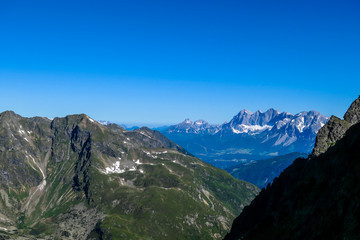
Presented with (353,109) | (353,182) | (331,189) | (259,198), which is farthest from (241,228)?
(353,182)

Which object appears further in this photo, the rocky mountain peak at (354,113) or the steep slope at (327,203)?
the rocky mountain peak at (354,113)

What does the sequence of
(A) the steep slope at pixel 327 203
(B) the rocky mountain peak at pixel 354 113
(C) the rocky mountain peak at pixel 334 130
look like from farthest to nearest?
(B) the rocky mountain peak at pixel 354 113 < (C) the rocky mountain peak at pixel 334 130 < (A) the steep slope at pixel 327 203

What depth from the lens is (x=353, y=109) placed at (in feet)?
432

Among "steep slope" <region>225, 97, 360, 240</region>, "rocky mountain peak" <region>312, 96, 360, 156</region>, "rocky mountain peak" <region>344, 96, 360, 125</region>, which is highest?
"rocky mountain peak" <region>344, 96, 360, 125</region>

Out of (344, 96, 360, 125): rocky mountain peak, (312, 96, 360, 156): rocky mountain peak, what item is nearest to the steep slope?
(312, 96, 360, 156): rocky mountain peak

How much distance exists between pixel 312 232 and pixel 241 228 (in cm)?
10453

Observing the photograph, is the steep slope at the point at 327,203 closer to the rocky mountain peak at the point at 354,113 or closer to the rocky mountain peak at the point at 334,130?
the rocky mountain peak at the point at 334,130

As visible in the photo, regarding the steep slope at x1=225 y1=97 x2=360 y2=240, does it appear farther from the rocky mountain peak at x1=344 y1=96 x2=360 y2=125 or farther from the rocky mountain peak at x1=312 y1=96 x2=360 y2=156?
the rocky mountain peak at x1=344 y1=96 x2=360 y2=125

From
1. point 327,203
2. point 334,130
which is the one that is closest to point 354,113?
point 334,130

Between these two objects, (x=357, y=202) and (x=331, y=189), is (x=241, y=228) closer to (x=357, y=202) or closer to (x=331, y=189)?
(x=331, y=189)

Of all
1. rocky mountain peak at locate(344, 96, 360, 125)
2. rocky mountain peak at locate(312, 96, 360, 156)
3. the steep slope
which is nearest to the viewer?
the steep slope

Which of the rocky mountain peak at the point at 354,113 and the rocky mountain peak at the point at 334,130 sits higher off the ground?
the rocky mountain peak at the point at 354,113

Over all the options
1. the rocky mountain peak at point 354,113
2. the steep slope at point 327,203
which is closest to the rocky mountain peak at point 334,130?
the rocky mountain peak at point 354,113

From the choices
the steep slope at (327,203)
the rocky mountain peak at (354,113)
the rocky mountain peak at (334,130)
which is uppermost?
the rocky mountain peak at (354,113)
